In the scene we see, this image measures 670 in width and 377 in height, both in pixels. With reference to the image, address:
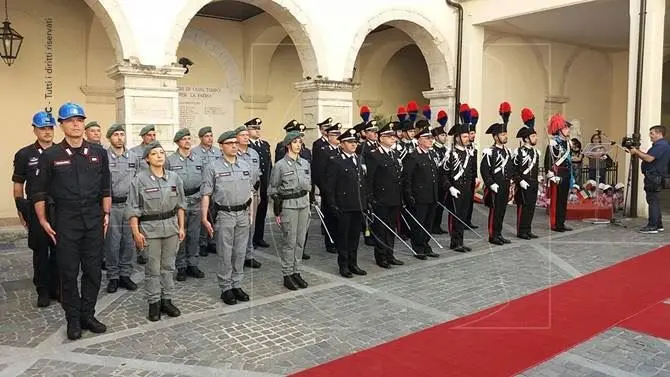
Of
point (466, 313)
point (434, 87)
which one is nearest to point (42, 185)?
point (466, 313)

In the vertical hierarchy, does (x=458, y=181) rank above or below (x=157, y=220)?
above

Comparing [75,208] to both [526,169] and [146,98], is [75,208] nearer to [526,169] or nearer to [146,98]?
[146,98]

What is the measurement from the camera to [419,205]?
725 cm

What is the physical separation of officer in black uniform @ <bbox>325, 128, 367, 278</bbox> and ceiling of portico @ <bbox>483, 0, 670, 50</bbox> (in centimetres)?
718

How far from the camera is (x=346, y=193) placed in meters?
6.25

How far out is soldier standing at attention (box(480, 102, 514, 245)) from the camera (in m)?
8.05

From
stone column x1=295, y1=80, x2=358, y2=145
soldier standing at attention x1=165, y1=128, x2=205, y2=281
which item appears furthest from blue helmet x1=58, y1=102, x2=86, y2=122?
stone column x1=295, y1=80, x2=358, y2=145

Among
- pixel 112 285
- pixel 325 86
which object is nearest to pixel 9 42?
pixel 325 86

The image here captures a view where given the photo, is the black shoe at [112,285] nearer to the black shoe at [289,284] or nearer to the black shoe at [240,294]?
the black shoe at [240,294]

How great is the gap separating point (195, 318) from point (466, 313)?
94.2 inches

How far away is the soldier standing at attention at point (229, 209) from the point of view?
17.6ft

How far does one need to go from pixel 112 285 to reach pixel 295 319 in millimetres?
2126

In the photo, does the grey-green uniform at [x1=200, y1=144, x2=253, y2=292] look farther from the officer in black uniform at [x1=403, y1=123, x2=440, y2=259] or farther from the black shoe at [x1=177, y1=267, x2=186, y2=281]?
the officer in black uniform at [x1=403, y1=123, x2=440, y2=259]

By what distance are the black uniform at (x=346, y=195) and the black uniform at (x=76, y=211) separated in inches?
96.3
